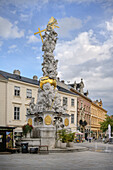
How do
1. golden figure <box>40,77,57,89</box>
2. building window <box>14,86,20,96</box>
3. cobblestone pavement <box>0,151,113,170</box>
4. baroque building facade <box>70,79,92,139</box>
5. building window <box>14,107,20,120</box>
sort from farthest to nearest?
baroque building facade <box>70,79,92,139</box> → building window <box>14,86,20,96</box> → building window <box>14,107,20,120</box> → golden figure <box>40,77,57,89</box> → cobblestone pavement <box>0,151,113,170</box>

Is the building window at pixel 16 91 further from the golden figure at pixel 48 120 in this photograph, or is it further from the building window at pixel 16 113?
the golden figure at pixel 48 120

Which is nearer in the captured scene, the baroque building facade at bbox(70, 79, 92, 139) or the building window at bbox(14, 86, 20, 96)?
the building window at bbox(14, 86, 20, 96)

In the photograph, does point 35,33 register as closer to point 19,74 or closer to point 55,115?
point 55,115

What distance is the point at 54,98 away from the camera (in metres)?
24.5

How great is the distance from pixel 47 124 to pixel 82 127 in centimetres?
3898

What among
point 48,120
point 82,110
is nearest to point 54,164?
point 48,120

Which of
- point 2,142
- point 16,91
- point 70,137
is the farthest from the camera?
point 16,91

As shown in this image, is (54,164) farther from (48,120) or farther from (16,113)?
(16,113)

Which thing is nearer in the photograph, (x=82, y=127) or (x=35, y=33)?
(x=35, y=33)

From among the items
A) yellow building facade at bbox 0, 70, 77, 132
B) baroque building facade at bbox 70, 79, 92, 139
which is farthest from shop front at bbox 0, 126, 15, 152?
baroque building facade at bbox 70, 79, 92, 139

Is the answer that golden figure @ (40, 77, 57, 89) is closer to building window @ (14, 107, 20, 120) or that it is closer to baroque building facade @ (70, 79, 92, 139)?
building window @ (14, 107, 20, 120)

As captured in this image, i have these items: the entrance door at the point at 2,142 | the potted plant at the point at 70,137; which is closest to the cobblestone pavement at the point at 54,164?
the entrance door at the point at 2,142

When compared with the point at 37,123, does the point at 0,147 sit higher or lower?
lower

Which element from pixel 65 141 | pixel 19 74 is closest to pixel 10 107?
pixel 19 74
